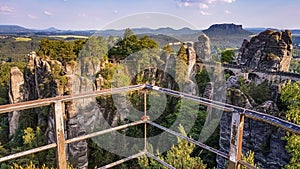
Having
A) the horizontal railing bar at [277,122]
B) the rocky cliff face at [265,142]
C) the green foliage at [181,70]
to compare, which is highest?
the horizontal railing bar at [277,122]

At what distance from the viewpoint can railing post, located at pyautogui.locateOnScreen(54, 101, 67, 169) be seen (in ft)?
5.29

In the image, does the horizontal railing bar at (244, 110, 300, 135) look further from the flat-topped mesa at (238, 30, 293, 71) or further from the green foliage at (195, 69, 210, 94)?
the flat-topped mesa at (238, 30, 293, 71)

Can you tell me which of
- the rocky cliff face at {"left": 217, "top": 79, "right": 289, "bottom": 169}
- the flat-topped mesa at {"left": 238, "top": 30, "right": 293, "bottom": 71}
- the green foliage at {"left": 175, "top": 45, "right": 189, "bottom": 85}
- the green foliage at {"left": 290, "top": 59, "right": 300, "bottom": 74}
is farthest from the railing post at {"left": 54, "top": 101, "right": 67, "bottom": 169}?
the green foliage at {"left": 290, "top": 59, "right": 300, "bottom": 74}

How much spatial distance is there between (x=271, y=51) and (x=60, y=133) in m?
22.1

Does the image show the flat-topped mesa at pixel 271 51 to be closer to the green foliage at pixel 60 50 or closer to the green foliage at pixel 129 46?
the green foliage at pixel 129 46

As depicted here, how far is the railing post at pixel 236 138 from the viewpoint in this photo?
1.47 m

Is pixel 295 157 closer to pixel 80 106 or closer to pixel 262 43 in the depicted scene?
pixel 80 106

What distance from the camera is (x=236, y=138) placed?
151 cm

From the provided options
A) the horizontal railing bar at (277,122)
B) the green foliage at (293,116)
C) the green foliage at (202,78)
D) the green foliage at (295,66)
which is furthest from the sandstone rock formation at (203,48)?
the horizontal railing bar at (277,122)

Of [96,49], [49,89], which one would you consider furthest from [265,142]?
[96,49]

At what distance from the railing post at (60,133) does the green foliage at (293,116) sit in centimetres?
782

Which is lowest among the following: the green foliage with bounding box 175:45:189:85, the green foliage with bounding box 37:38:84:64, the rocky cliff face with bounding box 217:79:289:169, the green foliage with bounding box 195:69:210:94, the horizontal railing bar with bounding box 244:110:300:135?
the rocky cliff face with bounding box 217:79:289:169

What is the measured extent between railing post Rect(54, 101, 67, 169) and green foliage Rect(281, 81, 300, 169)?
7.82 metres

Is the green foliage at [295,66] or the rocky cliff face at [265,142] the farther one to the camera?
the green foliage at [295,66]
